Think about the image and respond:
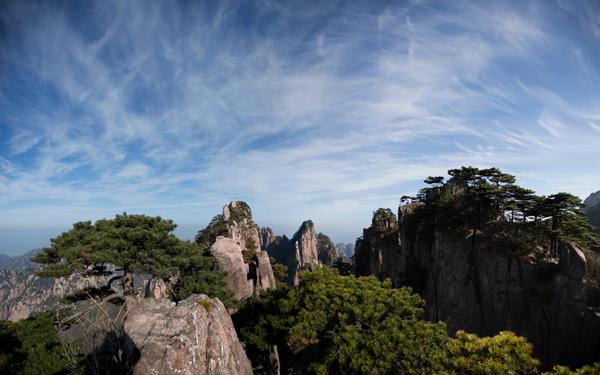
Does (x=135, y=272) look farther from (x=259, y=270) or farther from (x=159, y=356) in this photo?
(x=259, y=270)

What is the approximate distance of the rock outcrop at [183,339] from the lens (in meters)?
10.5

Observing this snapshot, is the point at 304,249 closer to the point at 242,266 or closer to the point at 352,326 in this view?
the point at 242,266

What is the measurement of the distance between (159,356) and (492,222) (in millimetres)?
31527

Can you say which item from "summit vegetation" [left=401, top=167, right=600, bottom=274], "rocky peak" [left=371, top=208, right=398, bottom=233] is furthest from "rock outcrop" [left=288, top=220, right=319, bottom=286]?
"summit vegetation" [left=401, top=167, right=600, bottom=274]

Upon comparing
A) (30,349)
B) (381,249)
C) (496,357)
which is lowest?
(30,349)

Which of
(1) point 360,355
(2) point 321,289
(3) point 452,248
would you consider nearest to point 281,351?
(2) point 321,289

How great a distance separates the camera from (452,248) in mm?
34375

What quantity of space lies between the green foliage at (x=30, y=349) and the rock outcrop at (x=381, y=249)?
3719 centimetres

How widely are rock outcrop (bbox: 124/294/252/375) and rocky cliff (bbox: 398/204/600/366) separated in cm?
2579

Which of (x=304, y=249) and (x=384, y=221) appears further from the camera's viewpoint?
(x=304, y=249)

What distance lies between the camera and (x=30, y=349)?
1382cm

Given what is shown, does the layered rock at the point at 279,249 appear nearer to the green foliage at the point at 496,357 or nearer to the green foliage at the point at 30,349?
the green foliage at the point at 30,349

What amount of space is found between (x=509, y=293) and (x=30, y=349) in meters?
35.6

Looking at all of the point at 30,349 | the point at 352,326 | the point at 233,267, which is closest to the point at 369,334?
the point at 352,326
